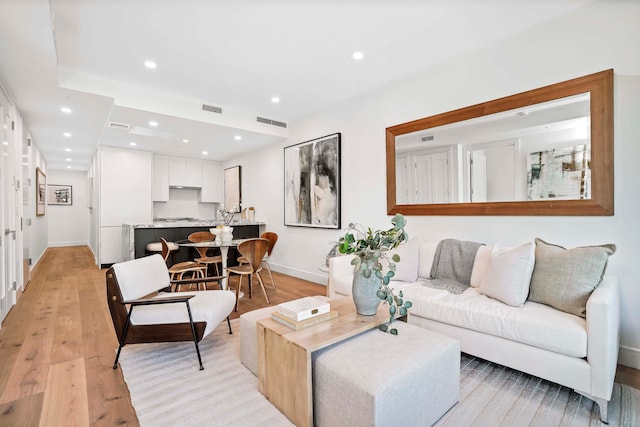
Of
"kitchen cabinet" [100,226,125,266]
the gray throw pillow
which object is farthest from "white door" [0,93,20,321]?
the gray throw pillow

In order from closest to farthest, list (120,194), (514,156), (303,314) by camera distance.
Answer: (303,314), (514,156), (120,194)

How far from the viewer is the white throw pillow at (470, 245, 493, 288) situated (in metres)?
2.62

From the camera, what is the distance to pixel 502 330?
1994 millimetres

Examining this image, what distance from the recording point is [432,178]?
11.0 ft

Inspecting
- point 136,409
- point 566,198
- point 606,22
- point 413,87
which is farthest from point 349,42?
point 136,409

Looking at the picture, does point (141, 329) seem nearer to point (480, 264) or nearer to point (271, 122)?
point (480, 264)

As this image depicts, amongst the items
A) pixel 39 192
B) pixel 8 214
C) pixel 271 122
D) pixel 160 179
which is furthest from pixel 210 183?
pixel 8 214

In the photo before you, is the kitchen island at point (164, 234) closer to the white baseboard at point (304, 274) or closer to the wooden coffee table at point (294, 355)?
the white baseboard at point (304, 274)

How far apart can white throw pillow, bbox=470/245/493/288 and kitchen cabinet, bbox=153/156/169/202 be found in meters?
6.80

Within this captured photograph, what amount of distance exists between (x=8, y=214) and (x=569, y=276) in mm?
5357

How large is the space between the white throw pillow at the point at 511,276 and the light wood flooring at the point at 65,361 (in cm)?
83

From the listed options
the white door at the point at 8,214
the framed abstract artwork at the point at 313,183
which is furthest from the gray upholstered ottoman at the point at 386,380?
the white door at the point at 8,214

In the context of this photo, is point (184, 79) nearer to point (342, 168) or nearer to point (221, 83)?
point (221, 83)

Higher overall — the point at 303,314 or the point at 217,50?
the point at 217,50
